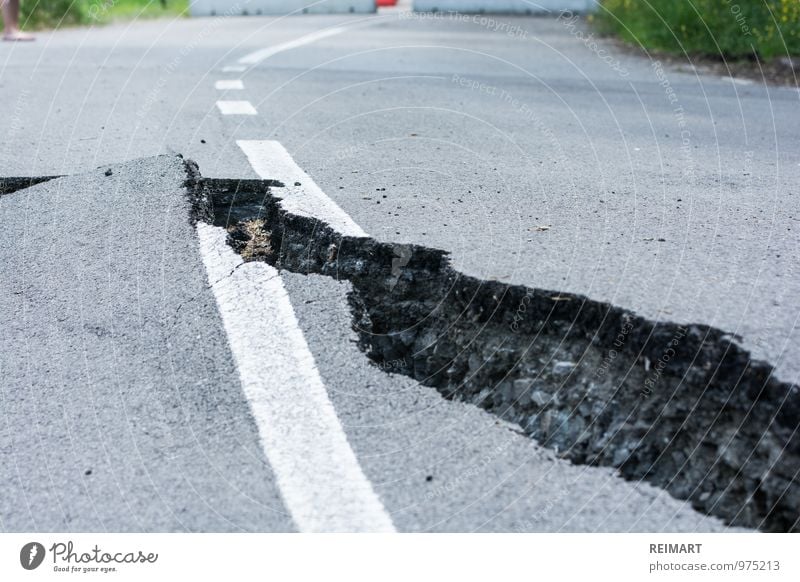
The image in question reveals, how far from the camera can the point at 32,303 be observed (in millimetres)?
3336

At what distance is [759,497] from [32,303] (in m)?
2.37

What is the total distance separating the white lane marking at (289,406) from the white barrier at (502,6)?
1599 centimetres

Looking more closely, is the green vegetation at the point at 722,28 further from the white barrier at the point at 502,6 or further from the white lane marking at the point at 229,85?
the white barrier at the point at 502,6

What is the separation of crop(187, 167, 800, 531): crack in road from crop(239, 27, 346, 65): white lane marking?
20.3 feet

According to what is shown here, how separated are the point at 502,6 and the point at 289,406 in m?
17.6

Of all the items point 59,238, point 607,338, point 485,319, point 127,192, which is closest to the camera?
point 607,338

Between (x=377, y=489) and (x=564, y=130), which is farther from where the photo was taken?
(x=564, y=130)

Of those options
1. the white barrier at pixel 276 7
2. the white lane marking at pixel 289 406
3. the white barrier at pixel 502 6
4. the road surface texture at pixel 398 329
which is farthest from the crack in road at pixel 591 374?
the white barrier at pixel 502 6

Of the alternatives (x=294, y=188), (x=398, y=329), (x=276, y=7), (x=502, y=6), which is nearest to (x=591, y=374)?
(x=398, y=329)

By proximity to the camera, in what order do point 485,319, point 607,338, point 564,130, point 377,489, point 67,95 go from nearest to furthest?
point 377,489
point 607,338
point 485,319
point 564,130
point 67,95

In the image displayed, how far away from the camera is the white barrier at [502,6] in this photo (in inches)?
733

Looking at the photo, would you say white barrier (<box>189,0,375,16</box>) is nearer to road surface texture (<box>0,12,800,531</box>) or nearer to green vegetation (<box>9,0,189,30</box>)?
green vegetation (<box>9,0,189,30</box>)
